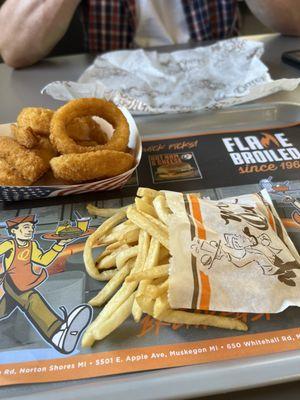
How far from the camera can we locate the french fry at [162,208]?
0.68 m

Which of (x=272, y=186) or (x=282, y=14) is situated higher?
(x=282, y=14)

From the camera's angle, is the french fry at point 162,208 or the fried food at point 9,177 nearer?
the french fry at point 162,208

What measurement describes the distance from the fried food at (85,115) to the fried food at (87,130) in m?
0.03

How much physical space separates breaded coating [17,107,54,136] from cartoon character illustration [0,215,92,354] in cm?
21

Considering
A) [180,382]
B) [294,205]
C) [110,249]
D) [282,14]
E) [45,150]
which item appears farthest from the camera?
[282,14]

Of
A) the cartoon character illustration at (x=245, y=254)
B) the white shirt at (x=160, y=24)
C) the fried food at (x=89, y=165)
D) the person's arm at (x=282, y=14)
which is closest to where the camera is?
the cartoon character illustration at (x=245, y=254)

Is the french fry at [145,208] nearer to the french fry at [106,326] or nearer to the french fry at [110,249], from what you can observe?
the french fry at [110,249]

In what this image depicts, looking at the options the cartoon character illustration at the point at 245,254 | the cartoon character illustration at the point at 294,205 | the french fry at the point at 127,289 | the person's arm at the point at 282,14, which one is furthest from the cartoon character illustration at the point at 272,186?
the person's arm at the point at 282,14

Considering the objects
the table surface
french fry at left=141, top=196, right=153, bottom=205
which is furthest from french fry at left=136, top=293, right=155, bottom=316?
the table surface

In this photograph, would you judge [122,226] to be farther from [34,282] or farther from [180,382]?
[180,382]

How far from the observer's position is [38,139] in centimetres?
94

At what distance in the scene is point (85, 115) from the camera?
3.16 feet

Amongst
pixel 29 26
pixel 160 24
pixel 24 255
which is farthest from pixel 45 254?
pixel 160 24

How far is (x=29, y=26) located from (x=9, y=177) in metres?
0.86
